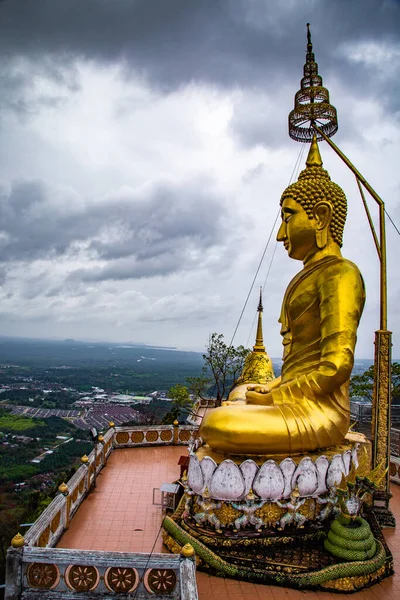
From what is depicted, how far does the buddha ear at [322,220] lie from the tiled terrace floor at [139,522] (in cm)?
554

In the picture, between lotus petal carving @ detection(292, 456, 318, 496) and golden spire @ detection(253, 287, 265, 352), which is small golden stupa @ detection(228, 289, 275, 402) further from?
lotus petal carving @ detection(292, 456, 318, 496)

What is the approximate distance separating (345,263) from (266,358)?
7.27 meters

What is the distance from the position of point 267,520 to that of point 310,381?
2.29 meters

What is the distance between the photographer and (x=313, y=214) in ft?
28.4

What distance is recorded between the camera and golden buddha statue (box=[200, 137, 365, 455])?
23.0ft

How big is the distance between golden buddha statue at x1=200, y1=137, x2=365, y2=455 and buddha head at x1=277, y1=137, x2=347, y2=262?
19 millimetres

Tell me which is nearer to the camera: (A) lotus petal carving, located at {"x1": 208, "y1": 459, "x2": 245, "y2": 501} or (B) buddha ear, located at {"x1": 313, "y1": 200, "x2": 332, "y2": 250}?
(A) lotus petal carving, located at {"x1": 208, "y1": 459, "x2": 245, "y2": 501}

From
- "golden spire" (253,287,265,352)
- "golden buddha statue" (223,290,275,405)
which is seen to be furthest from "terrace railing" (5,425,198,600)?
"golden spire" (253,287,265,352)

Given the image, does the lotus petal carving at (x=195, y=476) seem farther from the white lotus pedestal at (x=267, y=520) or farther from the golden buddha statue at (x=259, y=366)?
the golden buddha statue at (x=259, y=366)

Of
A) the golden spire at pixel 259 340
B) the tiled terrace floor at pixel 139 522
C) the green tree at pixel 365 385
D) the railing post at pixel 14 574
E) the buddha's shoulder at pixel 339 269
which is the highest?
the buddha's shoulder at pixel 339 269

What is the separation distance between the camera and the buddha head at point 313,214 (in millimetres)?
8586

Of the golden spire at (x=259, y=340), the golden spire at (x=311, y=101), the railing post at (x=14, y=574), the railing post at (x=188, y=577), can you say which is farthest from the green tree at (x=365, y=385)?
the railing post at (x=14, y=574)

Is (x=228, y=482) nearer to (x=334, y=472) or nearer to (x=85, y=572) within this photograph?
(x=334, y=472)

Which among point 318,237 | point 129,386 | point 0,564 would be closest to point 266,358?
point 318,237
